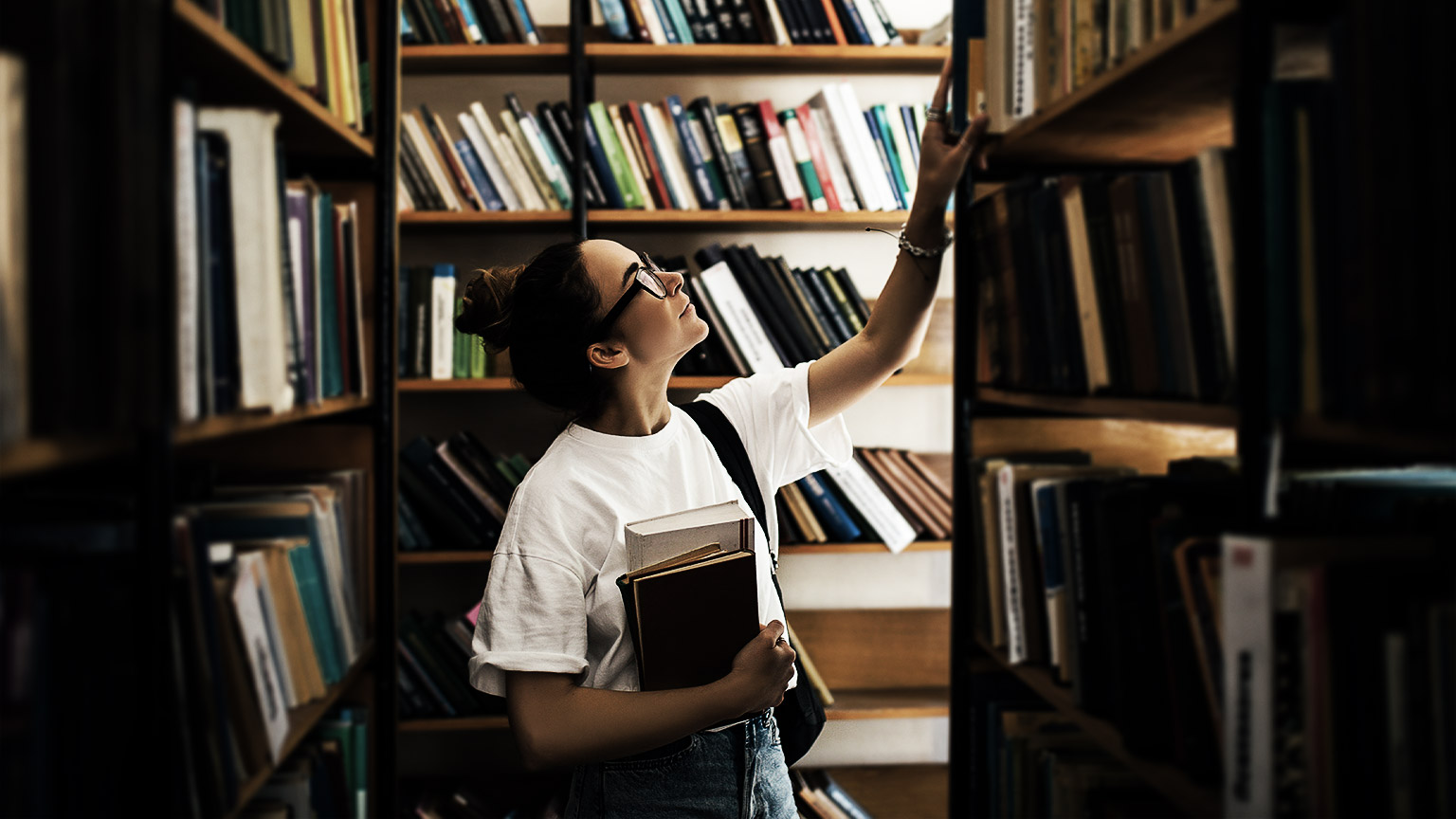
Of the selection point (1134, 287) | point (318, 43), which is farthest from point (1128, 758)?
point (318, 43)

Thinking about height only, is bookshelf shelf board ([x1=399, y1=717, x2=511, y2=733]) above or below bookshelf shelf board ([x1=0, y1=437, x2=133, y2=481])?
below

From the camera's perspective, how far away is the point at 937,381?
2293mm

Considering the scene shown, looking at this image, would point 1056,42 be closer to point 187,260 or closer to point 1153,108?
point 1153,108

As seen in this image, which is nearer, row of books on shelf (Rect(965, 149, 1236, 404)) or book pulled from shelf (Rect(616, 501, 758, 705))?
row of books on shelf (Rect(965, 149, 1236, 404))

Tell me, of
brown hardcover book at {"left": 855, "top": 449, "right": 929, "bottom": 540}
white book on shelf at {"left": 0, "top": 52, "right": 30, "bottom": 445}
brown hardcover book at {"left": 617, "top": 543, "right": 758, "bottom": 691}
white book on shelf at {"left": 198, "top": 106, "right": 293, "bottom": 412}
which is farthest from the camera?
brown hardcover book at {"left": 855, "top": 449, "right": 929, "bottom": 540}

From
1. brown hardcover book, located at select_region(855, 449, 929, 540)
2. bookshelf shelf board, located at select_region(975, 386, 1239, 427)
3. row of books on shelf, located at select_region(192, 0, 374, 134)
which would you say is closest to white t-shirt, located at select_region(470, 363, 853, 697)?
bookshelf shelf board, located at select_region(975, 386, 1239, 427)

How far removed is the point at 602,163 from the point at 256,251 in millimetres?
1405

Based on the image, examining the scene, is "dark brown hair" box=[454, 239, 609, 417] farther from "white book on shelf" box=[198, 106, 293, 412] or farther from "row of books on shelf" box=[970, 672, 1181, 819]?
"row of books on shelf" box=[970, 672, 1181, 819]

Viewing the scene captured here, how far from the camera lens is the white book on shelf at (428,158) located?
2.21 meters

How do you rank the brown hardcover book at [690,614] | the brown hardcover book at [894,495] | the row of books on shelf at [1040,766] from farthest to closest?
1. the brown hardcover book at [894,495]
2. the brown hardcover book at [690,614]
3. the row of books on shelf at [1040,766]

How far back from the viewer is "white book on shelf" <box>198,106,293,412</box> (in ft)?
2.86

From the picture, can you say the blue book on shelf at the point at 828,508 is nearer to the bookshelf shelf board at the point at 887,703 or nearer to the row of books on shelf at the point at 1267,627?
the bookshelf shelf board at the point at 887,703

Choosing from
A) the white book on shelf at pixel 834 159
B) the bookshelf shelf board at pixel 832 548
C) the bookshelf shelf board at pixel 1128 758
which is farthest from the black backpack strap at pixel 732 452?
the white book on shelf at pixel 834 159

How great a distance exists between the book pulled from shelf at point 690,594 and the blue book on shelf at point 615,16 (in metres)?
1.46
